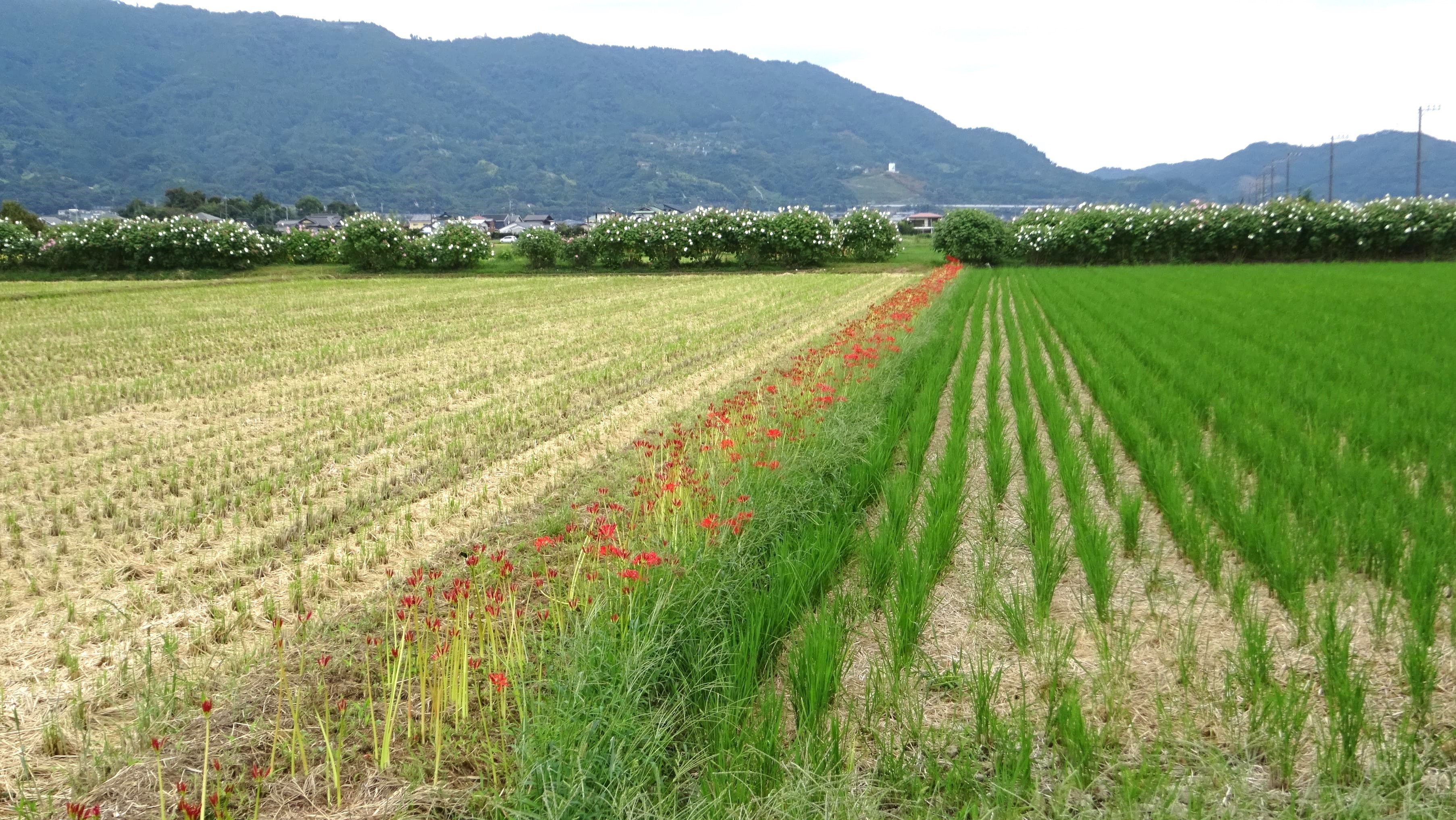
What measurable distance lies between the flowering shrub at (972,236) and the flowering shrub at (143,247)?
25.6 meters

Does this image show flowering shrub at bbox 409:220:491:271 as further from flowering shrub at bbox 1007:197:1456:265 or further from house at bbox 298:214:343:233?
house at bbox 298:214:343:233

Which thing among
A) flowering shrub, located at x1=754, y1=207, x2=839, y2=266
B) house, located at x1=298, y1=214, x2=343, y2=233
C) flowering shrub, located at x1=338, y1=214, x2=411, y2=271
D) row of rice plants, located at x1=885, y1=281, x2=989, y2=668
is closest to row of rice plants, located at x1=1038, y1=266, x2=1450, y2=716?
row of rice plants, located at x1=885, y1=281, x2=989, y2=668

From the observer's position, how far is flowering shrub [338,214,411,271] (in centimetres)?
3306

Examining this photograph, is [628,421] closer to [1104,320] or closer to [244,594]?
[244,594]

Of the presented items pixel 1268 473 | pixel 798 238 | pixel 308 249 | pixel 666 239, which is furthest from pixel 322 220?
pixel 1268 473

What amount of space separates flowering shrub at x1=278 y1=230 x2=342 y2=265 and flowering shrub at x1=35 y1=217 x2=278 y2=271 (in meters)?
2.10

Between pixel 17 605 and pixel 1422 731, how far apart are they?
584cm

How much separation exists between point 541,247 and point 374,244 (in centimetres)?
597

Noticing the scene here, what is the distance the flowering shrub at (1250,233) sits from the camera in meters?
31.0

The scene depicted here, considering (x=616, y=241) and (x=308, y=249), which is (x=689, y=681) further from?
(x=308, y=249)

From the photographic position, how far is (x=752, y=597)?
12.8ft

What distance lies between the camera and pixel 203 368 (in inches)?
443

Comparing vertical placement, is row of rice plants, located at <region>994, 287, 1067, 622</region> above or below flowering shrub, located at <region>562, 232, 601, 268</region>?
below

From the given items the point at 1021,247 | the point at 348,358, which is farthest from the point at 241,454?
the point at 1021,247
